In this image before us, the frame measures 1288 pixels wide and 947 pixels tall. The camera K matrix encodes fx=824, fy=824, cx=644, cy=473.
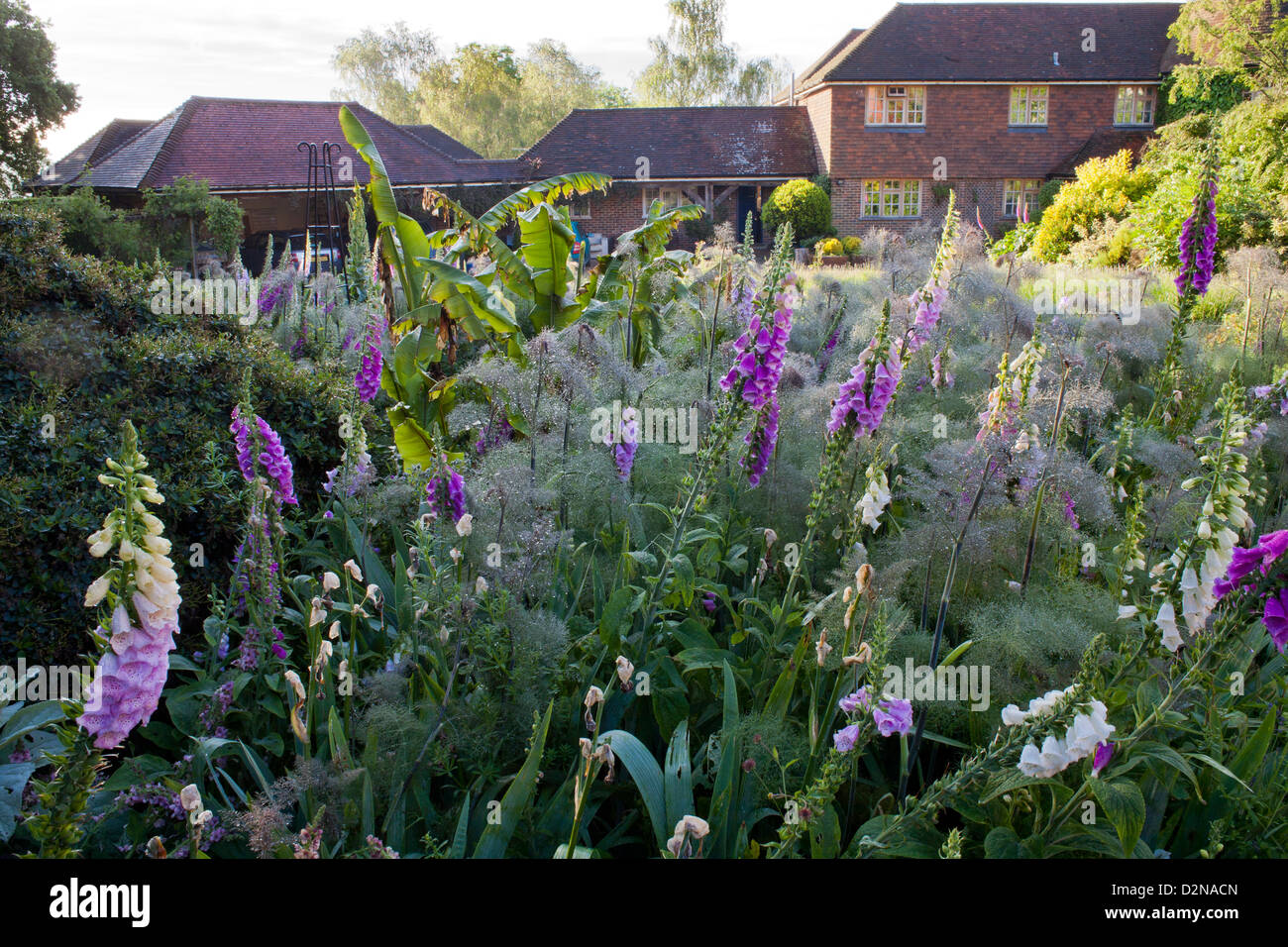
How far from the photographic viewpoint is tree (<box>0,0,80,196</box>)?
28641 mm

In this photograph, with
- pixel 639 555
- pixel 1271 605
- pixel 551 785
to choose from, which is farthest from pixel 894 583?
pixel 551 785

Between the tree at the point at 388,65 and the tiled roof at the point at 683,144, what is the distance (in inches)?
1065

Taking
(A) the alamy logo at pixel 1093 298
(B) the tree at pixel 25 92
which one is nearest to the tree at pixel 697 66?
(B) the tree at pixel 25 92

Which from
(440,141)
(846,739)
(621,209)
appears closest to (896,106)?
(621,209)

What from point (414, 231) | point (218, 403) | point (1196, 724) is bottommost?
point (1196, 724)

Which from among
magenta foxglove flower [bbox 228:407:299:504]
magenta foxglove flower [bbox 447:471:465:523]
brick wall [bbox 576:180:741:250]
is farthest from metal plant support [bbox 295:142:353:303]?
brick wall [bbox 576:180:741:250]

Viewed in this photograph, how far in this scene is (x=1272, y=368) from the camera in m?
6.10

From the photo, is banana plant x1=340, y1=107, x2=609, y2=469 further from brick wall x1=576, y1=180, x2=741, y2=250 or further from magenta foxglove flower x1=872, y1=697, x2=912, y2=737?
brick wall x1=576, y1=180, x2=741, y2=250

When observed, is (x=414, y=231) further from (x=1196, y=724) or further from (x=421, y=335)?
(x=1196, y=724)

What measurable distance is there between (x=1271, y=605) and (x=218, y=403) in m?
4.42

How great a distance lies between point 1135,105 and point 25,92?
4165 centimetres

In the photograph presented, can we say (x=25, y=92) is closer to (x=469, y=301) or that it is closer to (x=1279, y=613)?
(x=469, y=301)

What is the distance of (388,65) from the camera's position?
5588 centimetres

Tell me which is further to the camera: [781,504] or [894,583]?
[781,504]
